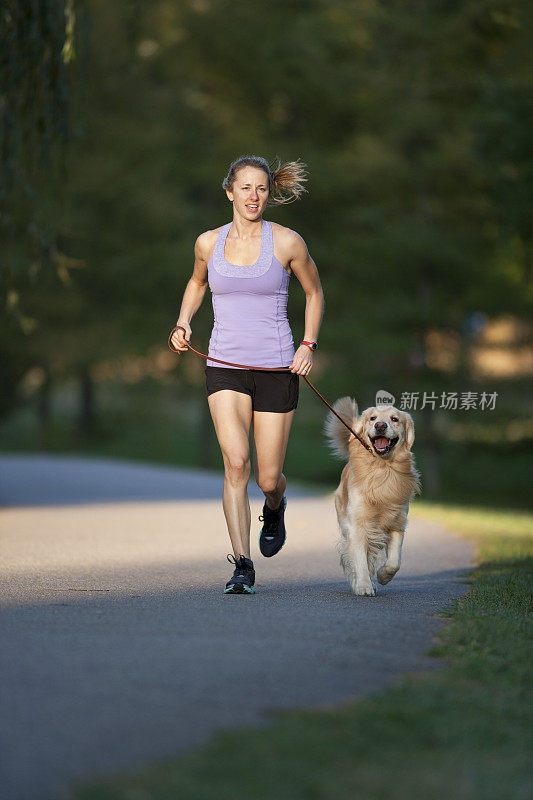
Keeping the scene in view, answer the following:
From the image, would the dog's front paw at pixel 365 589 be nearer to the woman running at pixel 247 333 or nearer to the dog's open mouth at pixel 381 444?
the woman running at pixel 247 333

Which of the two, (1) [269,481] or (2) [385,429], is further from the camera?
(1) [269,481]

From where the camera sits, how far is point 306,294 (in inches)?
267

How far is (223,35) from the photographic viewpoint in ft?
105

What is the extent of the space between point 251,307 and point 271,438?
81 centimetres

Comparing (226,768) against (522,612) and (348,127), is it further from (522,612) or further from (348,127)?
(348,127)

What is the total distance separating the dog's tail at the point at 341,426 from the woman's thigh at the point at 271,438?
0.53 meters

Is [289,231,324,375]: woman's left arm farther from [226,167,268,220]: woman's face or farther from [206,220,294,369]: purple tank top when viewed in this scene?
[226,167,268,220]: woman's face

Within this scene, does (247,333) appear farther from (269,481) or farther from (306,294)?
(269,481)

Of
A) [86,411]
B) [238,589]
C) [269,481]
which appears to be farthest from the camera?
[86,411]

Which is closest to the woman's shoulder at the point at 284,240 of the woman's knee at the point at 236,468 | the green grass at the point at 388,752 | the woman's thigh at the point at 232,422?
the woman's thigh at the point at 232,422

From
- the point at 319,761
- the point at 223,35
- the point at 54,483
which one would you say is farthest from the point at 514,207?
the point at 319,761

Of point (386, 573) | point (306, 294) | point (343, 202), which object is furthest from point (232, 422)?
point (343, 202)

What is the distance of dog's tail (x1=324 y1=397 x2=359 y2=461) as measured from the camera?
729 centimetres

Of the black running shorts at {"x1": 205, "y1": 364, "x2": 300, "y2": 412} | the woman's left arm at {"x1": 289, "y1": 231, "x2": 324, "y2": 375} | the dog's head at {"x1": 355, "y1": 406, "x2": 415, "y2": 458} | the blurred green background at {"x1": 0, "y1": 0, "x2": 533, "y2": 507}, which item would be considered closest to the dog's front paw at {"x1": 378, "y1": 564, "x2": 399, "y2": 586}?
the dog's head at {"x1": 355, "y1": 406, "x2": 415, "y2": 458}
